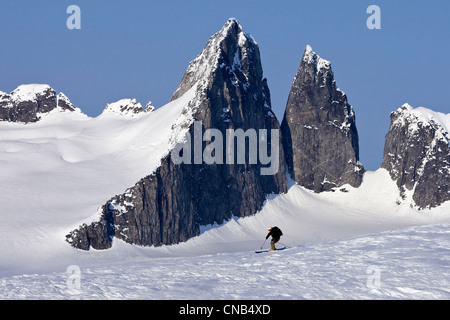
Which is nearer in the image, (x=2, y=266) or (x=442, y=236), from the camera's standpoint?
(x=442, y=236)

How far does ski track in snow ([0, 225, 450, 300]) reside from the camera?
47750 mm

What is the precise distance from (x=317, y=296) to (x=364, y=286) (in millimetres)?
3362

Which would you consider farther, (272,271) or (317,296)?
(272,271)

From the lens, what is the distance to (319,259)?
58.8 m

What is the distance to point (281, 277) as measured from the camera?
5250 cm

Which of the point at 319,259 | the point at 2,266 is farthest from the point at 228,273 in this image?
the point at 2,266

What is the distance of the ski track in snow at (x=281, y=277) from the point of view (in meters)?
47.8

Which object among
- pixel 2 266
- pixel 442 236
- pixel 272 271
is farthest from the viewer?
pixel 2 266
